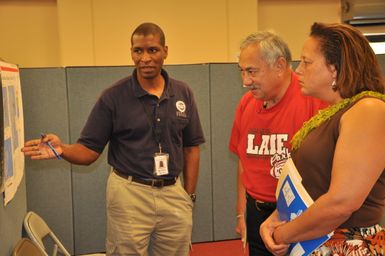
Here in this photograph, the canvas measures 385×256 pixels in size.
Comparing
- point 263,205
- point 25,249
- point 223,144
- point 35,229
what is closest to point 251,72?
point 263,205

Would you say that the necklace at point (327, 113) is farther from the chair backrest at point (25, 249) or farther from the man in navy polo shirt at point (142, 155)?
the chair backrest at point (25, 249)

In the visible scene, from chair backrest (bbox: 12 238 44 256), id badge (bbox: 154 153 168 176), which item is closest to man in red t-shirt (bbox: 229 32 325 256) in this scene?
id badge (bbox: 154 153 168 176)

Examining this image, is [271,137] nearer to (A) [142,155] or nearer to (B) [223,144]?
(A) [142,155]

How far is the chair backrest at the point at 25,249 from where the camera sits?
69.4 inches

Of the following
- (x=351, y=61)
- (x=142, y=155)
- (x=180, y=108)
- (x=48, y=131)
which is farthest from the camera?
(x=48, y=131)

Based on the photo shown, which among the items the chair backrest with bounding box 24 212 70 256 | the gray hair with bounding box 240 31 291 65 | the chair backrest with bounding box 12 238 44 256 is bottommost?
the chair backrest with bounding box 24 212 70 256

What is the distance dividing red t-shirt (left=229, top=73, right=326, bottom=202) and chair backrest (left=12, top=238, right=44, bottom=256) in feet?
3.14

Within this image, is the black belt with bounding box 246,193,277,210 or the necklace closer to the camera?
the necklace

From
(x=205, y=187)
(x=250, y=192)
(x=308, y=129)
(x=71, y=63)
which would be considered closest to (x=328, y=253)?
(x=308, y=129)

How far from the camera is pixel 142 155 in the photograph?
223cm

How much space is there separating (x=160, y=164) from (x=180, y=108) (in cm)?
33

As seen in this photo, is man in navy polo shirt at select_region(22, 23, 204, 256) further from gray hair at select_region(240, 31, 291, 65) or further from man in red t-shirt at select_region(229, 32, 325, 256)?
gray hair at select_region(240, 31, 291, 65)

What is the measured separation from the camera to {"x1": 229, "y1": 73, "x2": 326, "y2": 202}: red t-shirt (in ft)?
6.19

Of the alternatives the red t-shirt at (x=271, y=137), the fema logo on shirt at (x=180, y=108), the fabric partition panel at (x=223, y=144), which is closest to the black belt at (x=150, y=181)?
the fema logo on shirt at (x=180, y=108)
